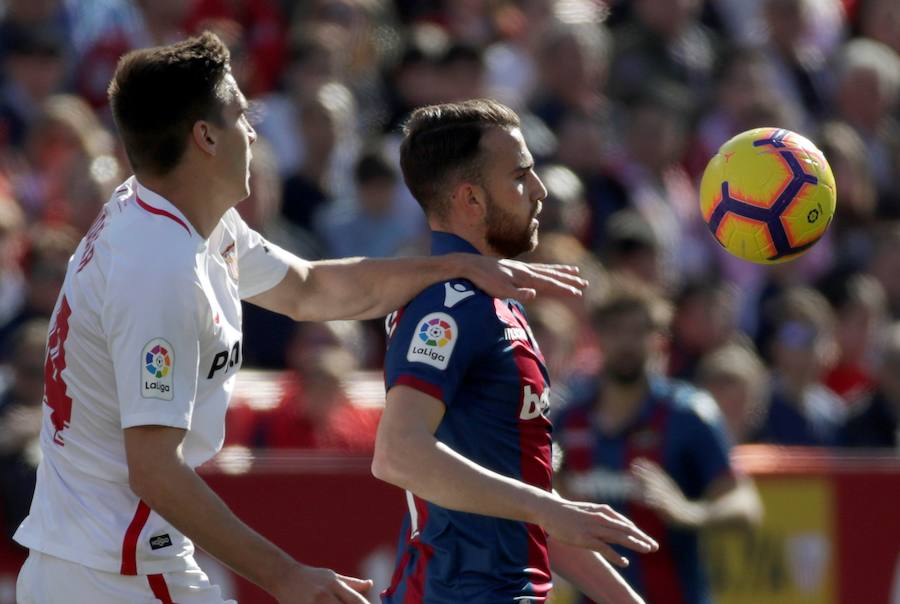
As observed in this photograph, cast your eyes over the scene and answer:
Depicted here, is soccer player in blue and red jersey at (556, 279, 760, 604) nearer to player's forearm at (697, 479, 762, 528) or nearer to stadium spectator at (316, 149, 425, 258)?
player's forearm at (697, 479, 762, 528)

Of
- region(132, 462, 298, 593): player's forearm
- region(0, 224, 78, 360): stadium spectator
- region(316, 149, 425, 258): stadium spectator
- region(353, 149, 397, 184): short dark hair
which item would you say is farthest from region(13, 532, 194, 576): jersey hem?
region(353, 149, 397, 184): short dark hair

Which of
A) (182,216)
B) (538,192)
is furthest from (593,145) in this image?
(182,216)

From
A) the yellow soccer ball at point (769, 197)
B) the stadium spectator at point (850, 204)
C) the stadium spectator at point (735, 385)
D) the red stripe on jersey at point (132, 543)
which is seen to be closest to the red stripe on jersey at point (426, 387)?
the red stripe on jersey at point (132, 543)

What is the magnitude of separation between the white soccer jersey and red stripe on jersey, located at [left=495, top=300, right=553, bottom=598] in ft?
2.93

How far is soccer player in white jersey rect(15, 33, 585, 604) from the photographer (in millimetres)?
4453

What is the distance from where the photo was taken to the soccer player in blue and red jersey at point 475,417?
479 centimetres

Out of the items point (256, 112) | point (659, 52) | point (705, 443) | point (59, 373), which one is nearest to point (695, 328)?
point (705, 443)

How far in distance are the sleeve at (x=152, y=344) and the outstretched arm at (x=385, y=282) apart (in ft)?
3.31

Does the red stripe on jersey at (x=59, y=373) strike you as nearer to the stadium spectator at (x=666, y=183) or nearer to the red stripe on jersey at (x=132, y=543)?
the red stripe on jersey at (x=132, y=543)

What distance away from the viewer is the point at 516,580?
512 cm

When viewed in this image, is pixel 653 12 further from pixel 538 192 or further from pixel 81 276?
pixel 81 276

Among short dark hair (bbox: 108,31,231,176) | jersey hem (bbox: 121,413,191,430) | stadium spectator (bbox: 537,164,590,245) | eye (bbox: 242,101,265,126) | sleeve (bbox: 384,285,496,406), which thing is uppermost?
short dark hair (bbox: 108,31,231,176)

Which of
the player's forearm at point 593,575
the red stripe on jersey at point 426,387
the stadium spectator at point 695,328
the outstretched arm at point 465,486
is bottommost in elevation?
the stadium spectator at point 695,328

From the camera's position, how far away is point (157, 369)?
4.51m
